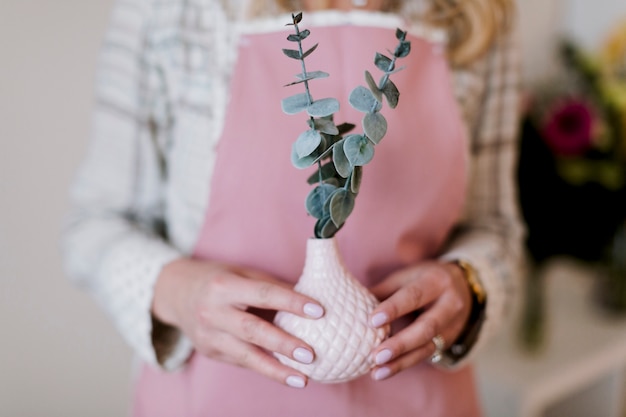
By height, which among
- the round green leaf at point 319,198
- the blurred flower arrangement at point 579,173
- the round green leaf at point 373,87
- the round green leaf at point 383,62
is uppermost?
the round green leaf at point 383,62

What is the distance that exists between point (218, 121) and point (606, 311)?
130cm

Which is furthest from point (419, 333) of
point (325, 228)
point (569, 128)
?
point (569, 128)

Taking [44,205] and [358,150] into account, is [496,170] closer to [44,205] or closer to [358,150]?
[358,150]

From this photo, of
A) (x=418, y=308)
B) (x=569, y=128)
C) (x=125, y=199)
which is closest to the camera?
(x=418, y=308)

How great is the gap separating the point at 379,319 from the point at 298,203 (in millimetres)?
175

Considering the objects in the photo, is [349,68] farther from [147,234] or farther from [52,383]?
[52,383]

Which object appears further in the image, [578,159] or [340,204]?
[578,159]

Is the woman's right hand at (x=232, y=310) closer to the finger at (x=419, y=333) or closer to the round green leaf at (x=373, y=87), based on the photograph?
the finger at (x=419, y=333)

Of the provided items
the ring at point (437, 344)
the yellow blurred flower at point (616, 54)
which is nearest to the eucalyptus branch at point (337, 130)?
the ring at point (437, 344)

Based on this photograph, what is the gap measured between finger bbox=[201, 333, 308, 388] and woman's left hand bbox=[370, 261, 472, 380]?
0.22 ft

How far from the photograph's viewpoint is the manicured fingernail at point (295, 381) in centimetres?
49

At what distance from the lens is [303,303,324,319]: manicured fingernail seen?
0.48 m

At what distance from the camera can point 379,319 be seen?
0.50 meters

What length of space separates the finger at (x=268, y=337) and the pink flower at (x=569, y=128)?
1081 millimetres
